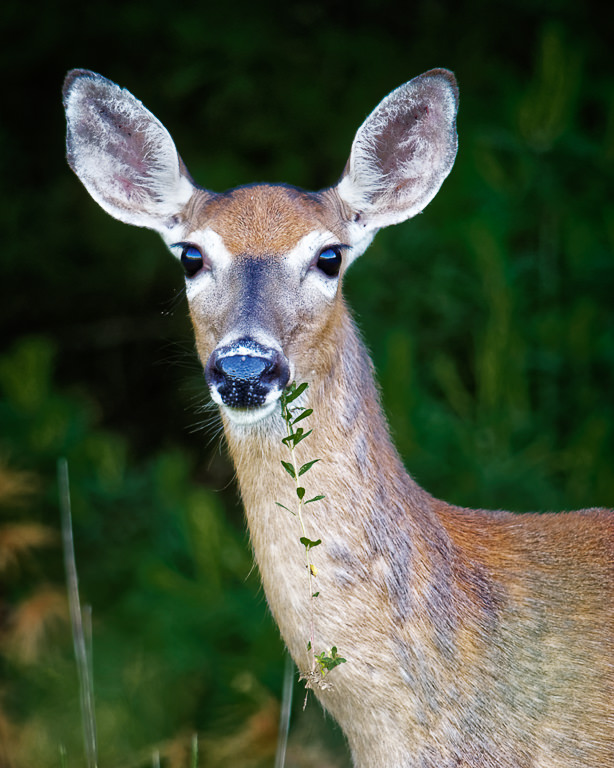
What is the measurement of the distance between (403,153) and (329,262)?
53 cm

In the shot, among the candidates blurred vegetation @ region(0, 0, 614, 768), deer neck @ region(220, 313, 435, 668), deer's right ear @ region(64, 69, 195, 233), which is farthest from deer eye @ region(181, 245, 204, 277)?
blurred vegetation @ region(0, 0, 614, 768)

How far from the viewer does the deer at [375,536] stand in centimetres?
278

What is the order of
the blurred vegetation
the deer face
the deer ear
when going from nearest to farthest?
the deer face → the deer ear → the blurred vegetation

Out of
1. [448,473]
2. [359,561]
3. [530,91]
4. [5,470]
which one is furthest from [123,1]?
[359,561]

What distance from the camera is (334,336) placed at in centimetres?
311

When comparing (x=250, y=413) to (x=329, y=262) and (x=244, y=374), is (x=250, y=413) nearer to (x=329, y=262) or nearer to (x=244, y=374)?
(x=244, y=374)

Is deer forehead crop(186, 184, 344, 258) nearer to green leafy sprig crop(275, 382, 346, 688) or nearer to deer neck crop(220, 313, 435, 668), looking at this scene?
deer neck crop(220, 313, 435, 668)

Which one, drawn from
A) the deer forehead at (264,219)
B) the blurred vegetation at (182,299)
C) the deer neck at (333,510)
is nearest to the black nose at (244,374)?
the deer neck at (333,510)

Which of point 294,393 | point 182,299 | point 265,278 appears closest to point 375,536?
point 294,393

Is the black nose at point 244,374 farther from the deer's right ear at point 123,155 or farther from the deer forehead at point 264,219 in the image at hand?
the deer's right ear at point 123,155

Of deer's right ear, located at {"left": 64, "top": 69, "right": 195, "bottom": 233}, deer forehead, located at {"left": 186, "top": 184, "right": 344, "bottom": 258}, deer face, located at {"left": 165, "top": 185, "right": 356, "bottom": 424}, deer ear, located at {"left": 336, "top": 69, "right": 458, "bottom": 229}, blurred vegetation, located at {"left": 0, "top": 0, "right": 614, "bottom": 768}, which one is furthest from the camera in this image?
blurred vegetation, located at {"left": 0, "top": 0, "right": 614, "bottom": 768}

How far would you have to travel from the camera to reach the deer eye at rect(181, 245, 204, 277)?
10.4ft

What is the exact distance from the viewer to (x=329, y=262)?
3139mm

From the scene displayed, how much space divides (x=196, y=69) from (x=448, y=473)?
9.58ft
